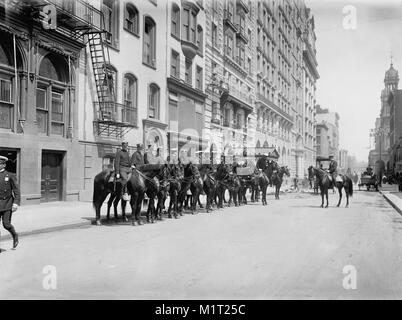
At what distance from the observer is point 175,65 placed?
2870cm

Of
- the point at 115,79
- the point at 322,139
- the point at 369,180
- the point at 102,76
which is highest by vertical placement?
the point at 322,139

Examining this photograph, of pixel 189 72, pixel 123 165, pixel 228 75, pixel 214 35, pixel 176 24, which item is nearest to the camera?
pixel 123 165

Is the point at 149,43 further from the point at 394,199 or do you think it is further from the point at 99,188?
the point at 394,199

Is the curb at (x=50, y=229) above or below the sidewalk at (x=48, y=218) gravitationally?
below

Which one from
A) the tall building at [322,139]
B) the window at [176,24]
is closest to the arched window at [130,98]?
the window at [176,24]

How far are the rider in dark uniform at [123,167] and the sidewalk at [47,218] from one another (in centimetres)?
172

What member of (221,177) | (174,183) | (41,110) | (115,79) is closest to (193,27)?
(115,79)

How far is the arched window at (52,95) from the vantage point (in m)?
17.9

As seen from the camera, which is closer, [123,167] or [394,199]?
[123,167]

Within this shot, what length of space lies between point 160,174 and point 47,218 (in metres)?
3.72

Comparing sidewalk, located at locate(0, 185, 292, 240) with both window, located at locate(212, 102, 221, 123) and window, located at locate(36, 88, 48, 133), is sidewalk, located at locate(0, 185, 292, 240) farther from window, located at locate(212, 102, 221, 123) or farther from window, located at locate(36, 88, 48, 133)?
window, located at locate(212, 102, 221, 123)

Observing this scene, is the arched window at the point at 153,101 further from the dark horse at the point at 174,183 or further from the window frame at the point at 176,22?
the dark horse at the point at 174,183

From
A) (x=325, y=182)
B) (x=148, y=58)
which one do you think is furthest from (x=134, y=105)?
(x=325, y=182)
